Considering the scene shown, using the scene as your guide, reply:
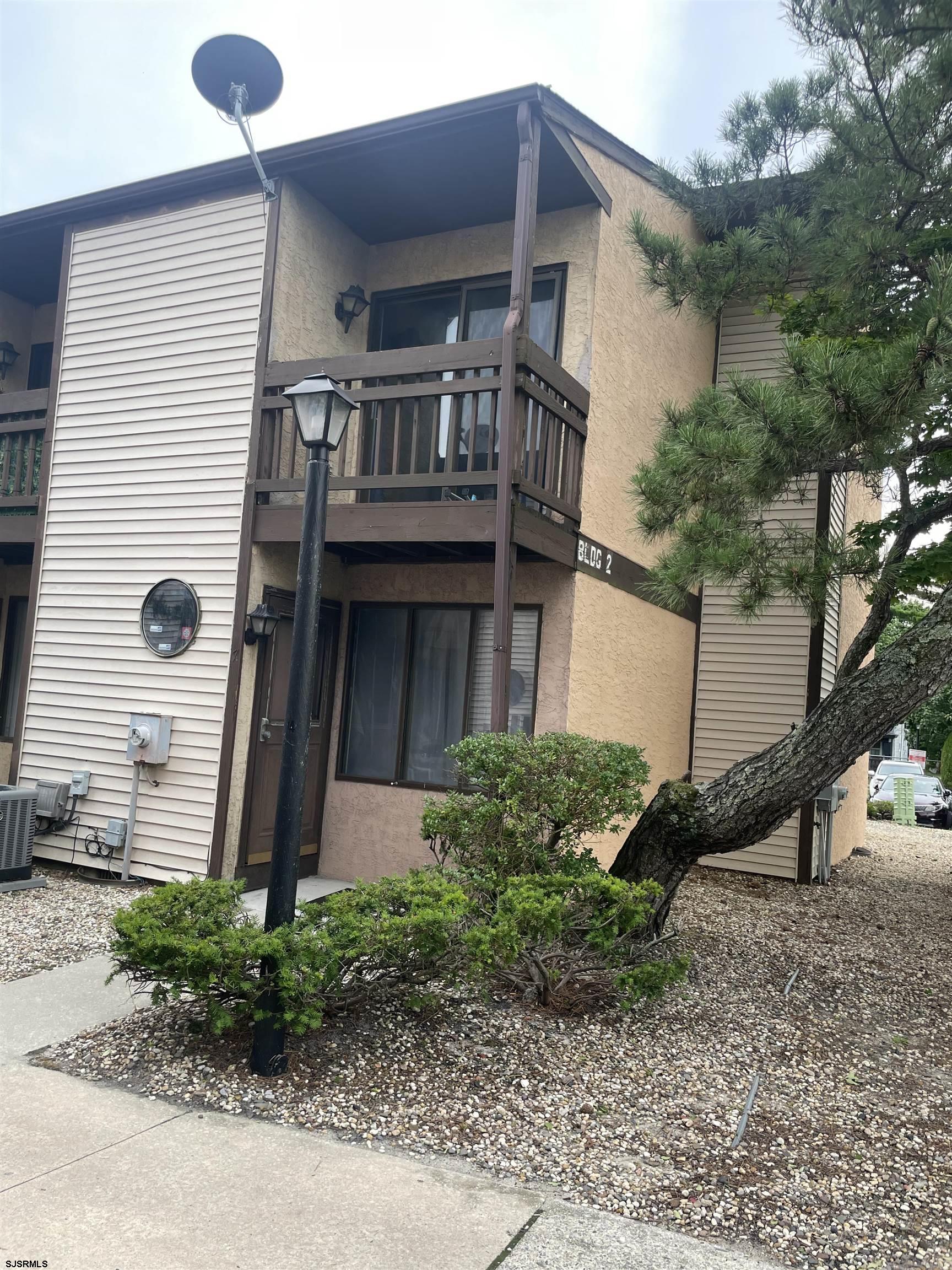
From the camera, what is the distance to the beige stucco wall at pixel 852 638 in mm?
10867

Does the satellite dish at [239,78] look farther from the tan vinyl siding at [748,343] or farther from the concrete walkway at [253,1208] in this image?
the concrete walkway at [253,1208]

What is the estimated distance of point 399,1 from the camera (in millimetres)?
16297

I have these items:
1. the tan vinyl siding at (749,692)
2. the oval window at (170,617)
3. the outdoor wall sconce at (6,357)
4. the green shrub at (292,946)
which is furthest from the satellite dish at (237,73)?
the tan vinyl siding at (749,692)

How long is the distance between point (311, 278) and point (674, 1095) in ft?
21.7

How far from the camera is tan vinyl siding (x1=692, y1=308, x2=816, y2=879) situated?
9.49m

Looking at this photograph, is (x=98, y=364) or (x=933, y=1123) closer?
(x=933, y=1123)

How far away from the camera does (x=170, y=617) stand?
7.31 metres

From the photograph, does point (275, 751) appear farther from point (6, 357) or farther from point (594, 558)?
point (6, 357)

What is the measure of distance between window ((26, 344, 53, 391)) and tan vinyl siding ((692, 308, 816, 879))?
7637 mm

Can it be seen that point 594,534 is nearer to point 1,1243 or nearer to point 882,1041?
point 882,1041

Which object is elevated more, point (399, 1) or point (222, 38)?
point (399, 1)

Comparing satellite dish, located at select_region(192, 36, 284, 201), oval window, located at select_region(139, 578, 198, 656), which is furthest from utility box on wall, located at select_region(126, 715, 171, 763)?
satellite dish, located at select_region(192, 36, 284, 201)

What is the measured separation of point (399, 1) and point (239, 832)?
15966 millimetres

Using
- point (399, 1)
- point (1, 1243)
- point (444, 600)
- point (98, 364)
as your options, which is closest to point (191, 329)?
point (98, 364)
